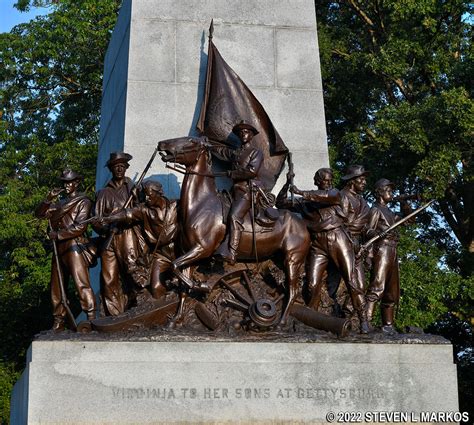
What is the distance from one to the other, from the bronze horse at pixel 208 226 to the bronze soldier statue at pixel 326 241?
18 centimetres

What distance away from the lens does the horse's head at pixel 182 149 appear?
15.0m

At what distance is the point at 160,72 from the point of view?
17.5m

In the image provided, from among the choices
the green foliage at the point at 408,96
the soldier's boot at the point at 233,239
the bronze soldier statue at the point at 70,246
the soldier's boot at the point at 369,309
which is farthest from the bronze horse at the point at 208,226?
the green foliage at the point at 408,96

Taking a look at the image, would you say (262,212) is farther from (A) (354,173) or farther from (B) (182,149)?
(A) (354,173)

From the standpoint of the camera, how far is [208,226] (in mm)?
14906

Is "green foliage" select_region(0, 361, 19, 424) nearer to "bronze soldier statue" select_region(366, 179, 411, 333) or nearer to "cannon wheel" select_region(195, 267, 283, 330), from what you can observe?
"cannon wheel" select_region(195, 267, 283, 330)

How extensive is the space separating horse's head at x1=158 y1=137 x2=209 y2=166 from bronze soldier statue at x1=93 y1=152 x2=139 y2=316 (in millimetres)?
874

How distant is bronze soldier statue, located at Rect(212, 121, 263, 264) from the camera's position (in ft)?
48.9

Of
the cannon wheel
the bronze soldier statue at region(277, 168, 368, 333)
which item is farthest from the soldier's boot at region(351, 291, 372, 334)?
the cannon wheel

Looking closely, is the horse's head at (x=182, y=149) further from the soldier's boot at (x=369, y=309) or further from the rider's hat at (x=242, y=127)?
the soldier's boot at (x=369, y=309)

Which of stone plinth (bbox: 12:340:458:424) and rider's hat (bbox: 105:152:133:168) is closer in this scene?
stone plinth (bbox: 12:340:458:424)

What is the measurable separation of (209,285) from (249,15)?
5.46m

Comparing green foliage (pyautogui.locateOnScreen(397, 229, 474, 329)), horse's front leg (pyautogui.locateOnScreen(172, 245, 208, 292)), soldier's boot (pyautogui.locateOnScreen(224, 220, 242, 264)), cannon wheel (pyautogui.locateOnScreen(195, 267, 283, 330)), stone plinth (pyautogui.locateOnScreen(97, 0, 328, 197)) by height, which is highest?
stone plinth (pyautogui.locateOnScreen(97, 0, 328, 197))

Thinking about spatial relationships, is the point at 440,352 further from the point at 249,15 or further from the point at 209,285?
the point at 249,15
